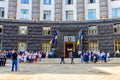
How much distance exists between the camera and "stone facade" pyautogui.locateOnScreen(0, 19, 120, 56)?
43719 mm

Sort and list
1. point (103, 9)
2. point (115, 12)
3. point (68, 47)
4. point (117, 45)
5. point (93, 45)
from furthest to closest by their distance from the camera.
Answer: point (68, 47) < point (93, 45) < point (103, 9) < point (115, 12) < point (117, 45)

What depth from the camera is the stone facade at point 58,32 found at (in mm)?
43719

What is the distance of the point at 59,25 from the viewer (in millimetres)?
45844

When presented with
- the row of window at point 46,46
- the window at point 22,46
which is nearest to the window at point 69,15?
the row of window at point 46,46

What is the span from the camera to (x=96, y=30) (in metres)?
44.9

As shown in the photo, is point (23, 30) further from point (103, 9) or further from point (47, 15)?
point (103, 9)

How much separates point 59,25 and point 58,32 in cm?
148

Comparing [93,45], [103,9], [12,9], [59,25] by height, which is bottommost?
[93,45]

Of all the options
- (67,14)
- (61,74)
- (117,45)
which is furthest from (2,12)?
(61,74)

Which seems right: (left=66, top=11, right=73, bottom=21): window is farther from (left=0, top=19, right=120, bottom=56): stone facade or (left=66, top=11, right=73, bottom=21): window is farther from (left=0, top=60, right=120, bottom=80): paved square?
(left=0, top=60, right=120, bottom=80): paved square

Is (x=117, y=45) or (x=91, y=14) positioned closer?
(x=117, y=45)

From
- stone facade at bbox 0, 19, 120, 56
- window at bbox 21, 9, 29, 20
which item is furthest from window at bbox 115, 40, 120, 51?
window at bbox 21, 9, 29, 20

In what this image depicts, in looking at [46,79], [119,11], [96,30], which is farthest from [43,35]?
[46,79]

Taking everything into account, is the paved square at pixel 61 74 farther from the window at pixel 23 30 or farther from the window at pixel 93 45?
the window at pixel 23 30
